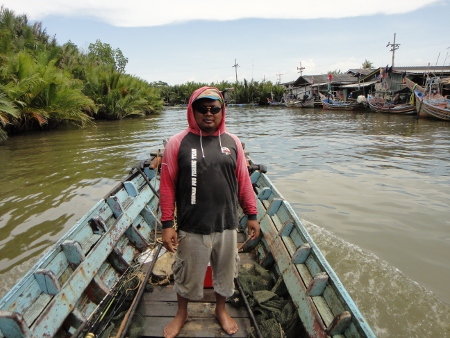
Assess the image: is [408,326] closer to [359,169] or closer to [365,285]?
[365,285]

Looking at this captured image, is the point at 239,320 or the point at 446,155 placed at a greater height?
the point at 239,320

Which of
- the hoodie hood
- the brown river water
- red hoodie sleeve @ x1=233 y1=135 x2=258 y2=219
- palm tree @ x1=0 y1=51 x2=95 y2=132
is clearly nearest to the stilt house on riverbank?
the brown river water

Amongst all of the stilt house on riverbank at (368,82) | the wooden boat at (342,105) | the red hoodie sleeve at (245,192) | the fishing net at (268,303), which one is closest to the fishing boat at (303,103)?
the stilt house on riverbank at (368,82)

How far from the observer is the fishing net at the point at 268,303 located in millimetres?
2466

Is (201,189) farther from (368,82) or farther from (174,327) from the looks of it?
(368,82)

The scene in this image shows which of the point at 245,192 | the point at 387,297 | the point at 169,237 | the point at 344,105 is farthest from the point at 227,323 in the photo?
the point at 344,105

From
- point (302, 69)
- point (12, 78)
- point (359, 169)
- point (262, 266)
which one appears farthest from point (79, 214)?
point (302, 69)

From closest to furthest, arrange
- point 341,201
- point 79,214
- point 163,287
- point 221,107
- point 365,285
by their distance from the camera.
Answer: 1. point 221,107
2. point 163,287
3. point 365,285
4. point 79,214
5. point 341,201

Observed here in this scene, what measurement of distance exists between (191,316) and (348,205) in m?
4.56

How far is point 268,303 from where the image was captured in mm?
2703

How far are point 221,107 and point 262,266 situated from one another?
2.07 m

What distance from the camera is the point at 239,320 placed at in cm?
253

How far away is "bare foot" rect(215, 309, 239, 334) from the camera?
233cm

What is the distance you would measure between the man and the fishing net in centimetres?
72
